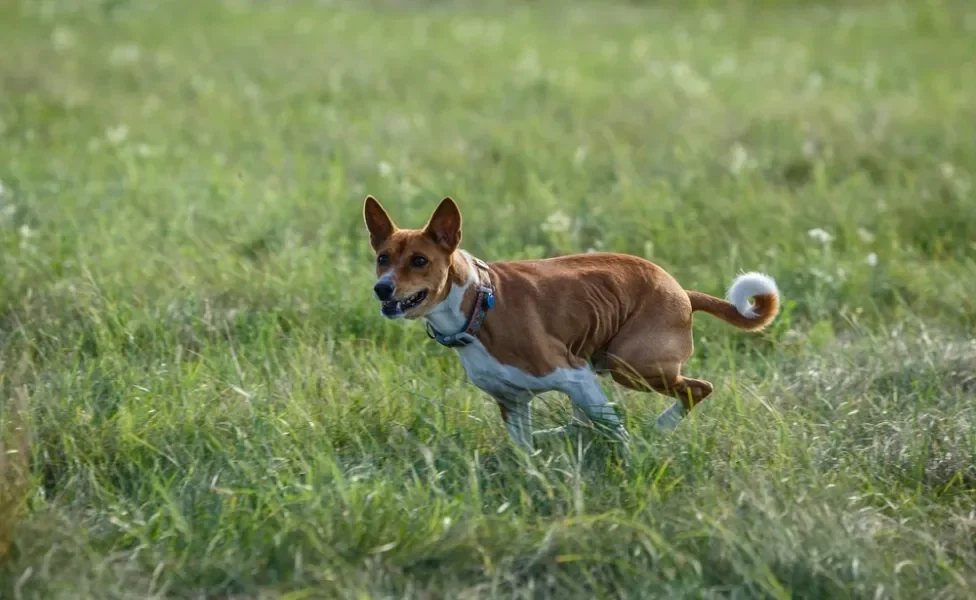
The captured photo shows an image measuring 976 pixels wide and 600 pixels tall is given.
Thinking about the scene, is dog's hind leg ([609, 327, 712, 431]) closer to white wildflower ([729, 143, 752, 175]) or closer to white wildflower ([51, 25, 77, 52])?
white wildflower ([729, 143, 752, 175])

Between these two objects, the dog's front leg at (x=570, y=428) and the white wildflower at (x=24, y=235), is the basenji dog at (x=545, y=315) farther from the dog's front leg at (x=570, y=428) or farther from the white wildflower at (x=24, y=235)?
the white wildflower at (x=24, y=235)

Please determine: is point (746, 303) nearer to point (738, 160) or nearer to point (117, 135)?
point (738, 160)

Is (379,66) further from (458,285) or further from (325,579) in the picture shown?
(325,579)

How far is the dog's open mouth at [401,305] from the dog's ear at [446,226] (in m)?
0.19

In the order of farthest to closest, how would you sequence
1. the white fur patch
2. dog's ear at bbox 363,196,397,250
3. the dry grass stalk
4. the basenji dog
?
the white fur patch
dog's ear at bbox 363,196,397,250
the basenji dog
the dry grass stalk

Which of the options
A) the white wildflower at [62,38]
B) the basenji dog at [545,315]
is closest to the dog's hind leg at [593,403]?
the basenji dog at [545,315]

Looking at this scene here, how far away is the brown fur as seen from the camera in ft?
14.0

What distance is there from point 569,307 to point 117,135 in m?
5.63

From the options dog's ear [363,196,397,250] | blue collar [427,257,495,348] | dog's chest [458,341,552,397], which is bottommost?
dog's chest [458,341,552,397]

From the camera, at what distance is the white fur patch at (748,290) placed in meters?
4.70

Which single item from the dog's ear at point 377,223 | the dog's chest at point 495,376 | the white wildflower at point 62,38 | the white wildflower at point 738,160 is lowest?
the white wildflower at point 738,160

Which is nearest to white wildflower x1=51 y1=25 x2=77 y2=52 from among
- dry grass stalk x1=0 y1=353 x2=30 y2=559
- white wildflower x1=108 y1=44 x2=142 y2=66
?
white wildflower x1=108 y1=44 x2=142 y2=66

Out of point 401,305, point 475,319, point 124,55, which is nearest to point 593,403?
point 475,319

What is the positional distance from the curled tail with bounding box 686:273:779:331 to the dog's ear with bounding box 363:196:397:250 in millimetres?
1173
